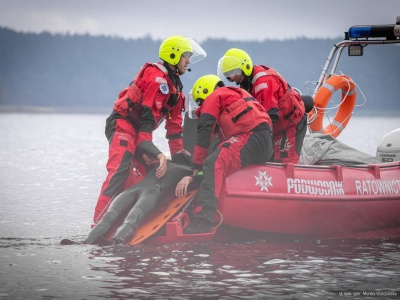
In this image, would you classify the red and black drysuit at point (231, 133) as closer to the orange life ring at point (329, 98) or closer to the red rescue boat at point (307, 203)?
the red rescue boat at point (307, 203)

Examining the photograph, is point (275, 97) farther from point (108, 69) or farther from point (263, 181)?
point (108, 69)

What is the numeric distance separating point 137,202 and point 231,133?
95 centimetres

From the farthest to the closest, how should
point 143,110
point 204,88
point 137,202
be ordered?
point 204,88 → point 143,110 → point 137,202

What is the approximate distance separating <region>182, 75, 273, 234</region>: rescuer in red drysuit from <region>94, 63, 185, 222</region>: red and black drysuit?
42cm

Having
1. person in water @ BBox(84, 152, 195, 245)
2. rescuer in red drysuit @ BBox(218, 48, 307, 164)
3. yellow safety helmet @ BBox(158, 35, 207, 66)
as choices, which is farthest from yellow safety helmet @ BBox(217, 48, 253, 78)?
person in water @ BBox(84, 152, 195, 245)

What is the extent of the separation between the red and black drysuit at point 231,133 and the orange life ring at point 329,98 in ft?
9.99

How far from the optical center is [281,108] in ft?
26.7

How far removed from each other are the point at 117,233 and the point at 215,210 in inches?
30.9

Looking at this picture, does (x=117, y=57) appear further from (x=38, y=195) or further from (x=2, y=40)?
(x=38, y=195)

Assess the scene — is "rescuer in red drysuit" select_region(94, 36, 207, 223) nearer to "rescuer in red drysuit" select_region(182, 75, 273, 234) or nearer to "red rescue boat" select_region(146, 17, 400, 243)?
"rescuer in red drysuit" select_region(182, 75, 273, 234)

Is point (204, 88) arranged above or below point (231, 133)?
above

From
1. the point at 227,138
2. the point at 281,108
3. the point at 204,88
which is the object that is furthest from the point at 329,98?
the point at 227,138

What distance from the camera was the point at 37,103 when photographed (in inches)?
4867

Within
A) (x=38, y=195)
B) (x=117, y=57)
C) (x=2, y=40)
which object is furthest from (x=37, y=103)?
(x=38, y=195)
